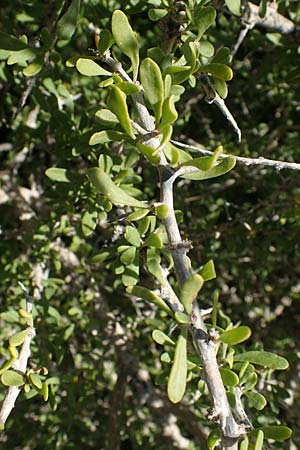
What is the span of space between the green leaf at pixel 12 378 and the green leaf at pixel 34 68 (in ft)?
1.48

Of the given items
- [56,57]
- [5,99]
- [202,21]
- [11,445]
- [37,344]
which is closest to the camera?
[202,21]

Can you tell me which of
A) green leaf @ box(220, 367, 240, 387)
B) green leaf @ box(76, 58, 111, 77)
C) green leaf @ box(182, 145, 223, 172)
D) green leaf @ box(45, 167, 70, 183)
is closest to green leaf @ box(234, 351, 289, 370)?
green leaf @ box(220, 367, 240, 387)

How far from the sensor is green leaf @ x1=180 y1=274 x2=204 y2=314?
0.65m

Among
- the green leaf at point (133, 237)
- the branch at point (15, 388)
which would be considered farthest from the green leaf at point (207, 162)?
the branch at point (15, 388)

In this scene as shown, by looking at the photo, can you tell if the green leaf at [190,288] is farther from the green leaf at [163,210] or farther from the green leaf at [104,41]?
the green leaf at [104,41]

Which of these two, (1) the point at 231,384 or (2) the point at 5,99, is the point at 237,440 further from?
(2) the point at 5,99

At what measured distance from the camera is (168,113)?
0.69m

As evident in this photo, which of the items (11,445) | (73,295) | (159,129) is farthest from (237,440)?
(11,445)

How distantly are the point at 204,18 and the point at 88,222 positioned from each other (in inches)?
18.2

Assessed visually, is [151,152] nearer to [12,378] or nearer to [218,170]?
[218,170]

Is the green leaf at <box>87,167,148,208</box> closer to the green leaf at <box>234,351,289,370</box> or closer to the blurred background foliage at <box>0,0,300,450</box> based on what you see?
the green leaf at <box>234,351,289,370</box>

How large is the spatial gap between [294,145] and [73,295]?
0.66 meters

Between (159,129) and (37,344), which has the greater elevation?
(159,129)

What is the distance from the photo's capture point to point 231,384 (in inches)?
32.1
